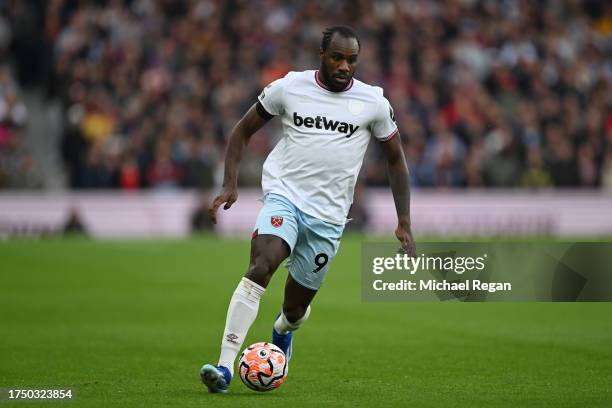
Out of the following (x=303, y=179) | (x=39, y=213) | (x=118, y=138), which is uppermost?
(x=303, y=179)

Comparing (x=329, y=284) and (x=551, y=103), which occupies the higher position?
(x=551, y=103)

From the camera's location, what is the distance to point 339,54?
30.0 feet

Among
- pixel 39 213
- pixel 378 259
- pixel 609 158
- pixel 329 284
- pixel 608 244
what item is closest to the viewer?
pixel 378 259

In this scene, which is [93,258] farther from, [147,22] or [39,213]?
[147,22]

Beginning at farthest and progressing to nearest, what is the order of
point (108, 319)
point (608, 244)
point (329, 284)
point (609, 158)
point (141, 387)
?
point (609, 158), point (329, 284), point (108, 319), point (608, 244), point (141, 387)

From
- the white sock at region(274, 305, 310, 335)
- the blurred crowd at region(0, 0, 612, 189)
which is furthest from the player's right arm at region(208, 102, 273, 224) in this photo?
the blurred crowd at region(0, 0, 612, 189)


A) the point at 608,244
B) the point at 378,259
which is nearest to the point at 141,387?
the point at 378,259

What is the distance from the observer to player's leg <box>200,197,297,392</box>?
28.6ft

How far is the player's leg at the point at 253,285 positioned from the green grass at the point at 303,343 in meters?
0.21

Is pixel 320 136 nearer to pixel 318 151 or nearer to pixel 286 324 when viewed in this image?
pixel 318 151

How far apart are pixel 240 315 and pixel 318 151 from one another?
1417mm

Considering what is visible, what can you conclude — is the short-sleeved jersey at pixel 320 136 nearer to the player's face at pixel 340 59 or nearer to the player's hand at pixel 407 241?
the player's face at pixel 340 59

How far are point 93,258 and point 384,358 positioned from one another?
40.5 ft

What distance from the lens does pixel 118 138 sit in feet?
93.5
